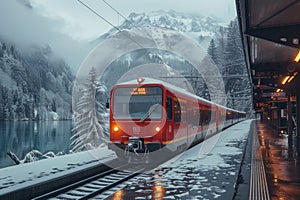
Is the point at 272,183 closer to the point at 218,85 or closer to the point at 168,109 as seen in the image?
the point at 168,109

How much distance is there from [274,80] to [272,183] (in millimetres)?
10608

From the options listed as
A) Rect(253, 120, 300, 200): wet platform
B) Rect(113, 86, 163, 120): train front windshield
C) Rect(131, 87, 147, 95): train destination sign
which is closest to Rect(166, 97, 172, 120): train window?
Rect(113, 86, 163, 120): train front windshield

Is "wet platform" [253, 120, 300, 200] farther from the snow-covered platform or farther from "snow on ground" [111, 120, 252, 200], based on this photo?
"snow on ground" [111, 120, 252, 200]

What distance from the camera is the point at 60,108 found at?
520 ft

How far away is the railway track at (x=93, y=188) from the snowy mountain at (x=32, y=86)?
109 metres

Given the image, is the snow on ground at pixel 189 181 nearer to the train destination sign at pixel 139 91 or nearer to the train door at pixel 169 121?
the train door at pixel 169 121

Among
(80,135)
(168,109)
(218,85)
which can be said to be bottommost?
(80,135)

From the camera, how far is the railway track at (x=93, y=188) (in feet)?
26.3

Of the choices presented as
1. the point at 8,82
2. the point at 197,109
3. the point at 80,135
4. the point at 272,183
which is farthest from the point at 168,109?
the point at 8,82

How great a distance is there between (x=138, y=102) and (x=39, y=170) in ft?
14.1

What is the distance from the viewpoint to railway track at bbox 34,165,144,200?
26.3ft

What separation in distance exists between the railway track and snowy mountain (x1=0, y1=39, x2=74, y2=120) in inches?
4301

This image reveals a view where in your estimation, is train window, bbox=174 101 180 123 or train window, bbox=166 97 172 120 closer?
train window, bbox=166 97 172 120

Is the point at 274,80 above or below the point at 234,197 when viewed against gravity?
above
